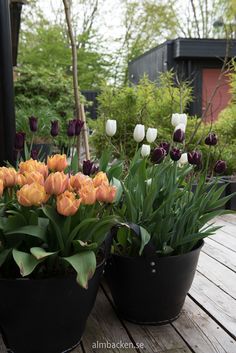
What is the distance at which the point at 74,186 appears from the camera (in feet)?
4.07

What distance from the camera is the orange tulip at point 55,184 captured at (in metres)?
1.12

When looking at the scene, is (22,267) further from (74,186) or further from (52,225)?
(74,186)

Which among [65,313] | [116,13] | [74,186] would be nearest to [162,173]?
[74,186]

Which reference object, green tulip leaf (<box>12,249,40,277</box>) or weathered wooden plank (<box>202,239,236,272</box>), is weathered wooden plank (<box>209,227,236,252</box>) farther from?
green tulip leaf (<box>12,249,40,277</box>)

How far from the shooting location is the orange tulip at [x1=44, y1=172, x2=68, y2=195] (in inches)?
44.0

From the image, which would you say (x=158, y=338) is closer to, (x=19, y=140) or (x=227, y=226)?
(x=19, y=140)

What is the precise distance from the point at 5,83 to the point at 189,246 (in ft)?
4.65

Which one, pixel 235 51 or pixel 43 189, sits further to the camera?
pixel 235 51

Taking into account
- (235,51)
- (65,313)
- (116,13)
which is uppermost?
(116,13)

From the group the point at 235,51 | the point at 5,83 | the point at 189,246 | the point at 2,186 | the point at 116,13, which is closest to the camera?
the point at 2,186

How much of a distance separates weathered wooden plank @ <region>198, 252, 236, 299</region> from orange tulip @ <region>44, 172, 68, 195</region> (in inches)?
40.2

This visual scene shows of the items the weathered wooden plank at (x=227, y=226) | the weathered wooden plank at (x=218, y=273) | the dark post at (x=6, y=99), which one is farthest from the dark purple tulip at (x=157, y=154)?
the weathered wooden plank at (x=227, y=226)

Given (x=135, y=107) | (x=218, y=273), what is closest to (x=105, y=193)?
(x=218, y=273)

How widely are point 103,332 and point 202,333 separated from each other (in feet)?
1.16
